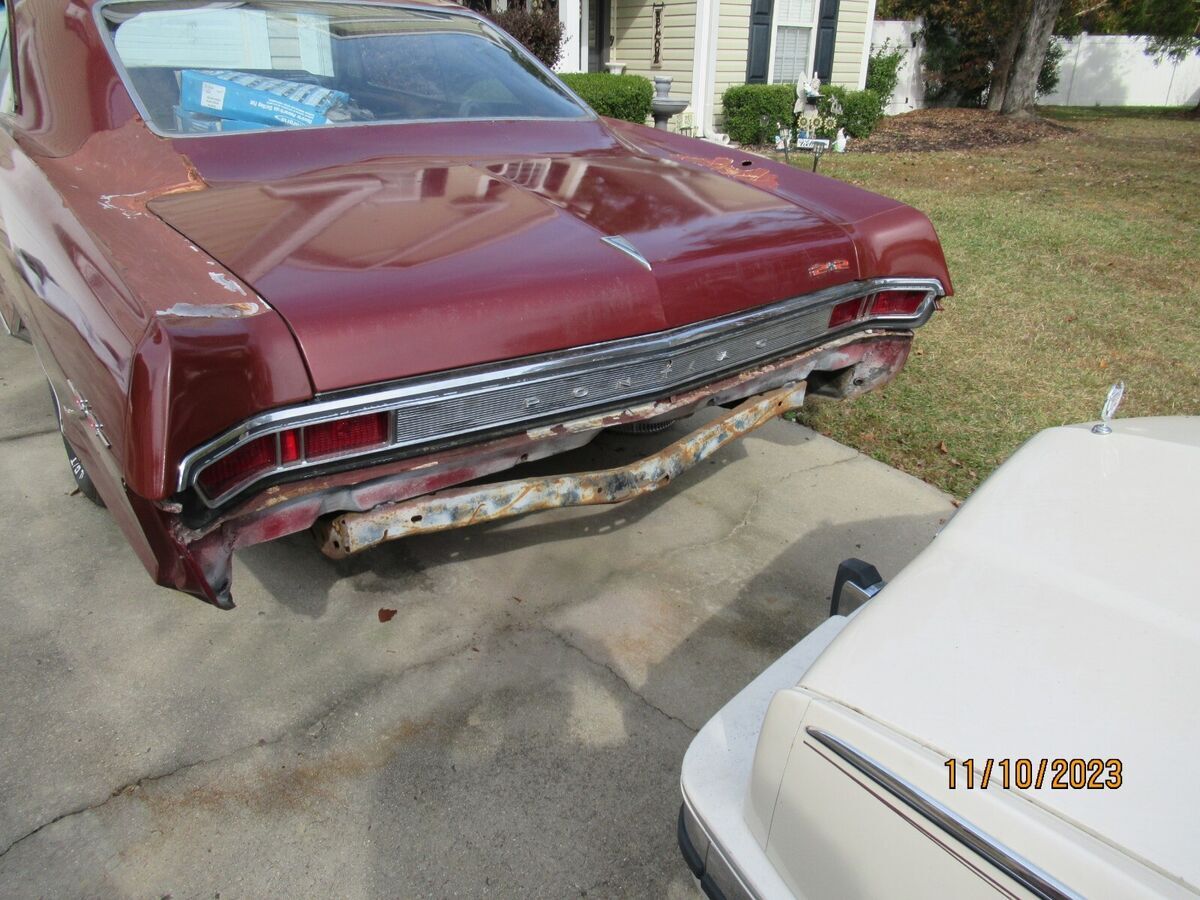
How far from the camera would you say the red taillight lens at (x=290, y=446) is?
1.83 metres

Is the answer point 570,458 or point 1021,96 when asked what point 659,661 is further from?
point 1021,96

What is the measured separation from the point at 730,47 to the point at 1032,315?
30.9 ft

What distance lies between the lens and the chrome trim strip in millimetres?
1760

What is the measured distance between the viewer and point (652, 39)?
1387cm

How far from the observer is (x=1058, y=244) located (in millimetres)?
7488

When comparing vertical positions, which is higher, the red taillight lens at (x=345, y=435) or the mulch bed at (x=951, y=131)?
the red taillight lens at (x=345, y=435)

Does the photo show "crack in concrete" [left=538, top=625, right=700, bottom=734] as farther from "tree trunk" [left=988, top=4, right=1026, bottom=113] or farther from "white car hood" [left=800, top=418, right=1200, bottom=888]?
"tree trunk" [left=988, top=4, right=1026, bottom=113]

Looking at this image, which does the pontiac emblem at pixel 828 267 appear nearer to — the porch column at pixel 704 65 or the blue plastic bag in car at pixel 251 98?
the blue plastic bag in car at pixel 251 98

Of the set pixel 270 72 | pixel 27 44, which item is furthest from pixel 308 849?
pixel 27 44

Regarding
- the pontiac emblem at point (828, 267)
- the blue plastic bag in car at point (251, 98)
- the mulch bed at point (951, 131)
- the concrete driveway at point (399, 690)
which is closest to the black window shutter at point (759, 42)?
the mulch bed at point (951, 131)

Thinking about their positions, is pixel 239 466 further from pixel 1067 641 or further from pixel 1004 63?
pixel 1004 63

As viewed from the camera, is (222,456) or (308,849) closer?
(222,456)

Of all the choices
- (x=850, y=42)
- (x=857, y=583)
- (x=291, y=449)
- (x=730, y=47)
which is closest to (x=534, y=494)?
(x=291, y=449)

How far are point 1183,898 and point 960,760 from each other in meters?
0.27
